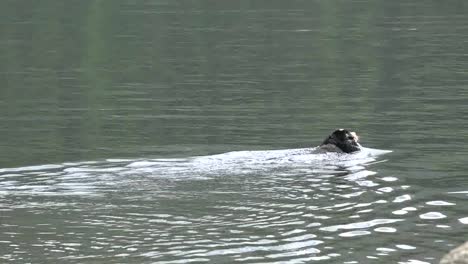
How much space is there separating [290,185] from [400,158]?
4851 mm

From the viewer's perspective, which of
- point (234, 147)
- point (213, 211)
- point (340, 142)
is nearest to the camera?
point (213, 211)

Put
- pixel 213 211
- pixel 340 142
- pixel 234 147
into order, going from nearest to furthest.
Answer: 1. pixel 213 211
2. pixel 340 142
3. pixel 234 147

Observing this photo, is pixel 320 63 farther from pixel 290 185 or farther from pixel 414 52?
pixel 290 185

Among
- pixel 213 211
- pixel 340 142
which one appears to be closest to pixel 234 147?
pixel 340 142

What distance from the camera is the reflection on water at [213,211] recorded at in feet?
55.4

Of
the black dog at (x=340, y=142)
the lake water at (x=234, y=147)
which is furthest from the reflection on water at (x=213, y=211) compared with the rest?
the black dog at (x=340, y=142)

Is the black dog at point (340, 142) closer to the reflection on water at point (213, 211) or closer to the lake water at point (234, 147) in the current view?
the lake water at point (234, 147)

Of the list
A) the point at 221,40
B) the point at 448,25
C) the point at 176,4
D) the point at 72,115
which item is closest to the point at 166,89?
the point at 72,115

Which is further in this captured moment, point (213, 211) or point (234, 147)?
point (234, 147)

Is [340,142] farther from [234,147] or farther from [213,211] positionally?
[213,211]

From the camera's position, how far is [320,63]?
165 ft

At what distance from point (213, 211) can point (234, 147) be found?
8317 mm

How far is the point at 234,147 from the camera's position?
28.0 metres

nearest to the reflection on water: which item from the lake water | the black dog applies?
the lake water
